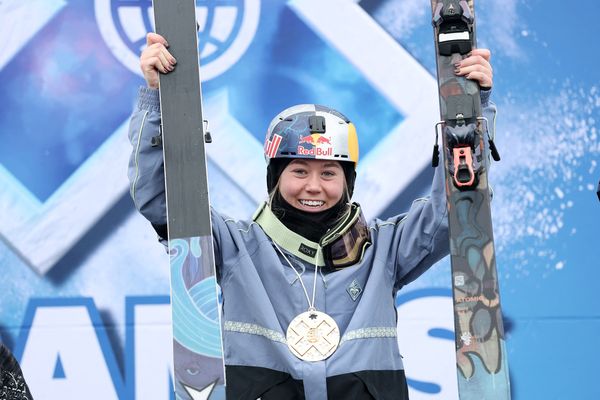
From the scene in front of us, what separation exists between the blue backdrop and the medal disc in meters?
1.53

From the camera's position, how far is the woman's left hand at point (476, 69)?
3043mm

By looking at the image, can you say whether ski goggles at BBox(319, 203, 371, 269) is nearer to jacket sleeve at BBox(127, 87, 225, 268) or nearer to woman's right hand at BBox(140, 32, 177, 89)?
jacket sleeve at BBox(127, 87, 225, 268)

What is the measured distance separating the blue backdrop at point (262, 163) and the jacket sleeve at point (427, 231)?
1402mm

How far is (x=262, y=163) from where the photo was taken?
4523 mm

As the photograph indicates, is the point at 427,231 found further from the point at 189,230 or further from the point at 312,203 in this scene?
the point at 189,230

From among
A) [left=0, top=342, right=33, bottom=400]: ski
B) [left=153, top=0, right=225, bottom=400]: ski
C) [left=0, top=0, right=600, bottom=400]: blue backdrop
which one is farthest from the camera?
[left=0, top=0, right=600, bottom=400]: blue backdrop

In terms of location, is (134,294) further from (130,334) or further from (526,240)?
(526,240)

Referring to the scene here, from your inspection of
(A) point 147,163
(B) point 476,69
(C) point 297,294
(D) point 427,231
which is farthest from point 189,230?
(B) point 476,69

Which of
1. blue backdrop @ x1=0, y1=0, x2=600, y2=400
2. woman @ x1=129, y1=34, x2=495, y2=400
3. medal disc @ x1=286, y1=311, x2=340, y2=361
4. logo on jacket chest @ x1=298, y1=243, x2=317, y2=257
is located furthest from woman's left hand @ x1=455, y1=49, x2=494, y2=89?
blue backdrop @ x1=0, y1=0, x2=600, y2=400

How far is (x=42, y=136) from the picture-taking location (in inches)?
180

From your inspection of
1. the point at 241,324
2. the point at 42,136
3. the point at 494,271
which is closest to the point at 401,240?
the point at 494,271

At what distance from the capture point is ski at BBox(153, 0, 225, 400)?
291cm

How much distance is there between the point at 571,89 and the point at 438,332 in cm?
114

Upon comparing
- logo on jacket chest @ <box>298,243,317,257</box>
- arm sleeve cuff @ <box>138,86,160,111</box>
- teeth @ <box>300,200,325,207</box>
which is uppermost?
arm sleeve cuff @ <box>138,86,160,111</box>
